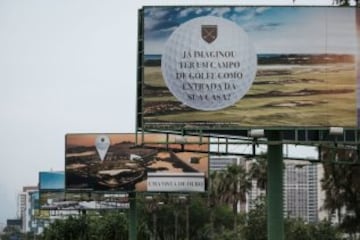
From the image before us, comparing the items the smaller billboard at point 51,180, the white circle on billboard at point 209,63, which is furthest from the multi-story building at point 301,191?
the white circle on billboard at point 209,63

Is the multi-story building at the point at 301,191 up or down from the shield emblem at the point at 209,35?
down

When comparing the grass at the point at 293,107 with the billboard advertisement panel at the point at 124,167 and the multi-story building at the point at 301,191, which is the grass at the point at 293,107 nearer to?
the billboard advertisement panel at the point at 124,167

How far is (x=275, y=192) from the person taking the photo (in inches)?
978

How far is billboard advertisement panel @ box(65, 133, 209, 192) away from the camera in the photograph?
166 ft

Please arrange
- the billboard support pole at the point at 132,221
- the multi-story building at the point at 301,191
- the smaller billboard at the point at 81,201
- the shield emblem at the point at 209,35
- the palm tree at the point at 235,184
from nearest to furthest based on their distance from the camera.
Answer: the shield emblem at the point at 209,35 → the billboard support pole at the point at 132,221 → the smaller billboard at the point at 81,201 → the palm tree at the point at 235,184 → the multi-story building at the point at 301,191

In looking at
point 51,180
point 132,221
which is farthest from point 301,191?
point 132,221

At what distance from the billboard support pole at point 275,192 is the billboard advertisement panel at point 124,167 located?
2503 centimetres

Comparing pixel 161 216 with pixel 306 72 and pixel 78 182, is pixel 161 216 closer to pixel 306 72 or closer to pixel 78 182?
pixel 78 182

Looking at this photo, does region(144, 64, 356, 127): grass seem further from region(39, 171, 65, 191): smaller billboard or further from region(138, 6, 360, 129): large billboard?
region(39, 171, 65, 191): smaller billboard

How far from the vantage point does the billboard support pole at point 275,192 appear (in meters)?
24.9

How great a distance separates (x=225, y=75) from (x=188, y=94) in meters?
1.13

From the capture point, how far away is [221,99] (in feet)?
78.0

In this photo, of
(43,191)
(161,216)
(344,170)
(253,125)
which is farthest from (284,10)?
(161,216)

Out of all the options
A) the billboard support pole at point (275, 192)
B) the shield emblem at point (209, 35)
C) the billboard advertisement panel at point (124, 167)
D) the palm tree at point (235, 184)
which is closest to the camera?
the shield emblem at point (209, 35)
